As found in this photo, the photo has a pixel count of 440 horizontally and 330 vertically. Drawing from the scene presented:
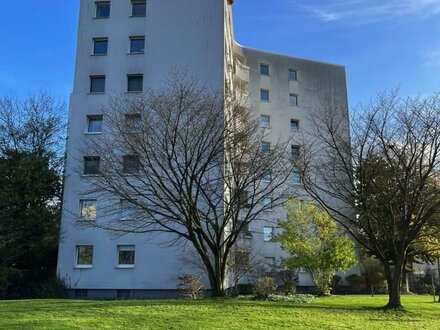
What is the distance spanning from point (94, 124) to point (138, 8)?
364 inches

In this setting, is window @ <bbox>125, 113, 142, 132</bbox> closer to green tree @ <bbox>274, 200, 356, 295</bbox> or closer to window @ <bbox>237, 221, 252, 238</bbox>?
window @ <bbox>237, 221, 252, 238</bbox>

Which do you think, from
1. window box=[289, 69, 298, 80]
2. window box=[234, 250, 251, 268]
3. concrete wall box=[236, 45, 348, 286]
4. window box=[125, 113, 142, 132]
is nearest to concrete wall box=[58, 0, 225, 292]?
window box=[234, 250, 251, 268]

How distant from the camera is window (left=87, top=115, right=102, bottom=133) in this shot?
33766 millimetres

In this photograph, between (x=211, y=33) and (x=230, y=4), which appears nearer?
(x=211, y=33)

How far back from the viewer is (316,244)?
35.8 meters

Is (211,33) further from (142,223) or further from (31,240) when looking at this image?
(31,240)

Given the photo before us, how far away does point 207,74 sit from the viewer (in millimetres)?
33906

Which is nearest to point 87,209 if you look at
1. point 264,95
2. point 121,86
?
point 121,86

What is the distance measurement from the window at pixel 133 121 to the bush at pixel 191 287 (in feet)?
32.3

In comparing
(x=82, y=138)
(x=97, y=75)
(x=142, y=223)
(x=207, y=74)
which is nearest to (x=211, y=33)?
(x=207, y=74)

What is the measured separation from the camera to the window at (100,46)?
35312 mm

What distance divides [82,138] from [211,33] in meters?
11.5

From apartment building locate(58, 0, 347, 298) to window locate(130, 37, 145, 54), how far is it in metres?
0.07

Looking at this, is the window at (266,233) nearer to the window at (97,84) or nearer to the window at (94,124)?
the window at (94,124)
